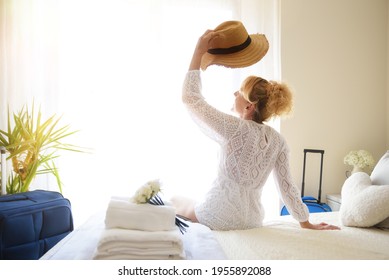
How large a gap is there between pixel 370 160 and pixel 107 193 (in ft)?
6.50

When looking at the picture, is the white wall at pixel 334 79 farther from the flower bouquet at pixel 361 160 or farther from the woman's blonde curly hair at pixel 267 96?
the woman's blonde curly hair at pixel 267 96

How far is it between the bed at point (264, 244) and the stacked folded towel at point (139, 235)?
0.25ft

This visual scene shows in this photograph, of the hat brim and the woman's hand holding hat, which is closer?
the woman's hand holding hat

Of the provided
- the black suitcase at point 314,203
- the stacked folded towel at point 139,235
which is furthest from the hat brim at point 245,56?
the black suitcase at point 314,203

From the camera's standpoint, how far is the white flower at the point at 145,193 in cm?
77

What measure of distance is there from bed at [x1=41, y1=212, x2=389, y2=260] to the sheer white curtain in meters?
0.92

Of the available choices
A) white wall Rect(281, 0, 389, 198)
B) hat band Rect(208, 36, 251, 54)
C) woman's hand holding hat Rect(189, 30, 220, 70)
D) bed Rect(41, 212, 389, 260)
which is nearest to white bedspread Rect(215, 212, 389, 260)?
bed Rect(41, 212, 389, 260)

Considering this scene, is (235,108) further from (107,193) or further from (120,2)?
(120,2)

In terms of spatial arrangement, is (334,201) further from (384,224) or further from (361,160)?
(384,224)

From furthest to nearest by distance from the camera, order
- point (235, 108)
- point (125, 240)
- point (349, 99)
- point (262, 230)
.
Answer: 1. point (349, 99)
2. point (235, 108)
3. point (262, 230)
4. point (125, 240)

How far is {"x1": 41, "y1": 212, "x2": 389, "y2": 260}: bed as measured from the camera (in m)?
A: 0.75

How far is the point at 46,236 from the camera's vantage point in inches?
47.0

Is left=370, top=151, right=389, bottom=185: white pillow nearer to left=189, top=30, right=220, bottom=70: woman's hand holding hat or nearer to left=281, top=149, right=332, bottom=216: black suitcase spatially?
left=281, top=149, right=332, bottom=216: black suitcase
